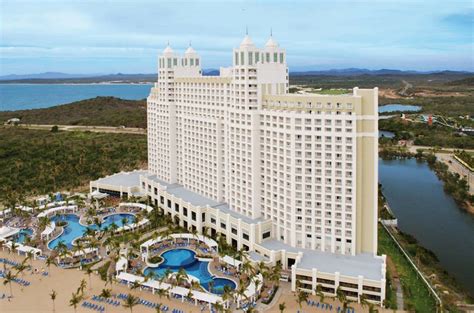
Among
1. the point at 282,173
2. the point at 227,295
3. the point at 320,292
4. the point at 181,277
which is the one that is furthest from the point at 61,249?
the point at 320,292

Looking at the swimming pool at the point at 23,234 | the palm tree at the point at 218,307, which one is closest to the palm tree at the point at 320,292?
the palm tree at the point at 218,307

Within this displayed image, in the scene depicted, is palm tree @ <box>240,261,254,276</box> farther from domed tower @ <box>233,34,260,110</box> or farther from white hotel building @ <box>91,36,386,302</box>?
domed tower @ <box>233,34,260,110</box>

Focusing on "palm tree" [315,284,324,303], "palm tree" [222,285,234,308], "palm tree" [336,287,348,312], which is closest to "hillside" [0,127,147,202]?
"palm tree" [222,285,234,308]

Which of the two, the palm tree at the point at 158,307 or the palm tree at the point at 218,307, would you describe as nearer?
the palm tree at the point at 218,307

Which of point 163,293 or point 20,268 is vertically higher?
point 20,268

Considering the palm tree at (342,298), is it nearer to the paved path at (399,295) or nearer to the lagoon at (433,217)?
the paved path at (399,295)

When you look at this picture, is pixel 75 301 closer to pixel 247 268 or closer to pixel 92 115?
pixel 247 268
